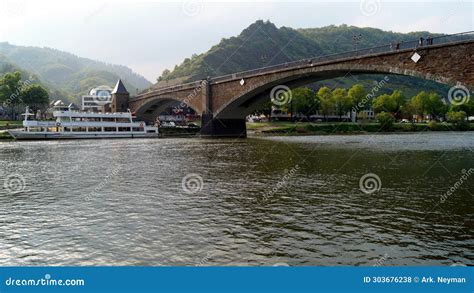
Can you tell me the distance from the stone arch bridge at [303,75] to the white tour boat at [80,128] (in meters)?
16.5

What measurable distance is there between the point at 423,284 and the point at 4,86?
13387 cm

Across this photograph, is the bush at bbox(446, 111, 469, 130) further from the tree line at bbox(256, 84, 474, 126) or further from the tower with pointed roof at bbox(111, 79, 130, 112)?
the tower with pointed roof at bbox(111, 79, 130, 112)

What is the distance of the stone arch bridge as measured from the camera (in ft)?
138

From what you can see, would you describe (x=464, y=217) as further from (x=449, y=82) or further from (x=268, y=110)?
(x=268, y=110)

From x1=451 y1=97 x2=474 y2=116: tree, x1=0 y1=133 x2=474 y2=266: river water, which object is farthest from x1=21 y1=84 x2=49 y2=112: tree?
x1=451 y1=97 x2=474 y2=116: tree

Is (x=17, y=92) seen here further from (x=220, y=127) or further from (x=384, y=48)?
(x=384, y=48)

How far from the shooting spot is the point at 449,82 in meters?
42.2

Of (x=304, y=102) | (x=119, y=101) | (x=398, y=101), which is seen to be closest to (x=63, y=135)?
(x=119, y=101)

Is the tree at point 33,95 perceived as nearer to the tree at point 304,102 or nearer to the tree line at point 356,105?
the tree line at point 356,105

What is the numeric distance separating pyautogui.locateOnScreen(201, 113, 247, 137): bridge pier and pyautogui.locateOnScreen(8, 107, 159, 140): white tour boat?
13.3m

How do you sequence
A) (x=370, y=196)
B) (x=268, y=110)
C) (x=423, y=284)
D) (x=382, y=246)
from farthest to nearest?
1. (x=268, y=110)
2. (x=370, y=196)
3. (x=382, y=246)
4. (x=423, y=284)

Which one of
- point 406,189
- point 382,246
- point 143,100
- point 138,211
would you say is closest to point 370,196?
point 406,189

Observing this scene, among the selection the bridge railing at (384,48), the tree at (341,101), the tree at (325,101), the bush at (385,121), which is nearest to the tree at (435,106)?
the tree at (341,101)

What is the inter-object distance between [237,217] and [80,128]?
80.4 m
